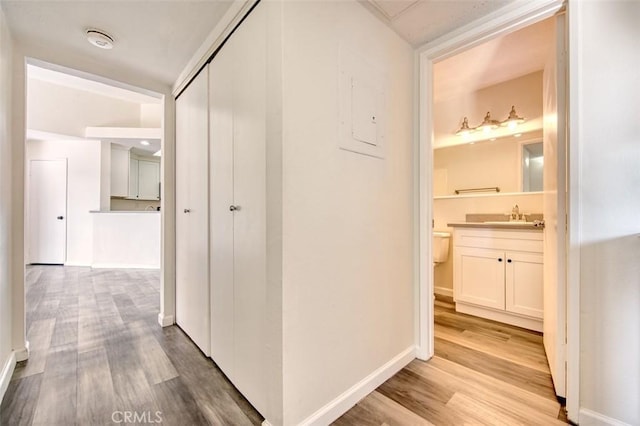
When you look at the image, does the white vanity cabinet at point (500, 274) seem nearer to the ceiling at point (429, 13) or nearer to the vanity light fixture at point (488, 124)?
the vanity light fixture at point (488, 124)

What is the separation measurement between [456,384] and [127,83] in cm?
335

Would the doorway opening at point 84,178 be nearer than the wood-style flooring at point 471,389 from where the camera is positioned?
No

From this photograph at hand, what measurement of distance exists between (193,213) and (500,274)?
2.81m

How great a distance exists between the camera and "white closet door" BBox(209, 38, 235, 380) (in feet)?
5.14

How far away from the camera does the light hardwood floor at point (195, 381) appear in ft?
4.37

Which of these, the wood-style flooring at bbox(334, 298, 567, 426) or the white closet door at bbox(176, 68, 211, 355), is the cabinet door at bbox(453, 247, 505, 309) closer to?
the wood-style flooring at bbox(334, 298, 567, 426)

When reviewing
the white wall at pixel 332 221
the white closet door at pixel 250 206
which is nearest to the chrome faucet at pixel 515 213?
the white wall at pixel 332 221

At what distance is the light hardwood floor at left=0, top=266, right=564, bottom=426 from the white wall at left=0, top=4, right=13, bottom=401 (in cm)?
27

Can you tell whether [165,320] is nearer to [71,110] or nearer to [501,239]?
[501,239]

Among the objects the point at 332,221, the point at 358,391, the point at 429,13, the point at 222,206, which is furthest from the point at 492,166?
the point at 222,206

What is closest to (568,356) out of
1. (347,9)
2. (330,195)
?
(330,195)

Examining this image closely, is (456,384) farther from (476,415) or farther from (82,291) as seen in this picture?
(82,291)

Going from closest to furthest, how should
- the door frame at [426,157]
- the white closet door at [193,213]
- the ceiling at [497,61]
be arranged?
the door frame at [426,157]
the white closet door at [193,213]
the ceiling at [497,61]

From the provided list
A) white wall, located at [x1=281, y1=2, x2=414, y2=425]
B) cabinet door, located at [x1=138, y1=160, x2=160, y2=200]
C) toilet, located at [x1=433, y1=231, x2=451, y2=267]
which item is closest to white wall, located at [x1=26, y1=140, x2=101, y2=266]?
cabinet door, located at [x1=138, y1=160, x2=160, y2=200]
